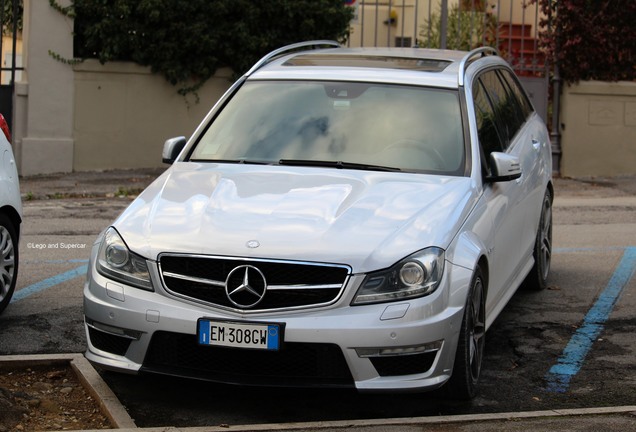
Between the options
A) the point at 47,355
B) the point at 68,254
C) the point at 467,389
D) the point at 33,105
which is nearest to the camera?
the point at 467,389

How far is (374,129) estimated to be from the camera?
702 cm

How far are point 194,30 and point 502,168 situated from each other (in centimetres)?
940

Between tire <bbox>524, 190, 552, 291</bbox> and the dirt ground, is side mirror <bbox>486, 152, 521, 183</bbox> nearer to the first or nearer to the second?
tire <bbox>524, 190, 552, 291</bbox>

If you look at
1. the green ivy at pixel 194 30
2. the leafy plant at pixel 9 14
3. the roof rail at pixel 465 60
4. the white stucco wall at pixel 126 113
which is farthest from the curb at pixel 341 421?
the leafy plant at pixel 9 14

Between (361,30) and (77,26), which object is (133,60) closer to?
(77,26)

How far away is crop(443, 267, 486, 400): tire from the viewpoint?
5738 mm

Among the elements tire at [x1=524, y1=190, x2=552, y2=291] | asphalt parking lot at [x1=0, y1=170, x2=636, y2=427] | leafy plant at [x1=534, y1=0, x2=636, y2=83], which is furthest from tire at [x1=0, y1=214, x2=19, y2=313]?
leafy plant at [x1=534, y1=0, x2=636, y2=83]

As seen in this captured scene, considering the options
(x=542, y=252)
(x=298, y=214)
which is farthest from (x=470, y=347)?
(x=542, y=252)

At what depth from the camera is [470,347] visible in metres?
5.88

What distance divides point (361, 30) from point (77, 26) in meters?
3.93

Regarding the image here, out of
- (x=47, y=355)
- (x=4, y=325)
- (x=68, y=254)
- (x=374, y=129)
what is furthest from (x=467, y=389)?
(x=68, y=254)

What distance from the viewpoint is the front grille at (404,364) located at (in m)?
5.46

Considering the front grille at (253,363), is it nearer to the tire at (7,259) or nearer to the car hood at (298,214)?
the car hood at (298,214)

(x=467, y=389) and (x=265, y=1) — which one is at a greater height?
(x=265, y=1)
